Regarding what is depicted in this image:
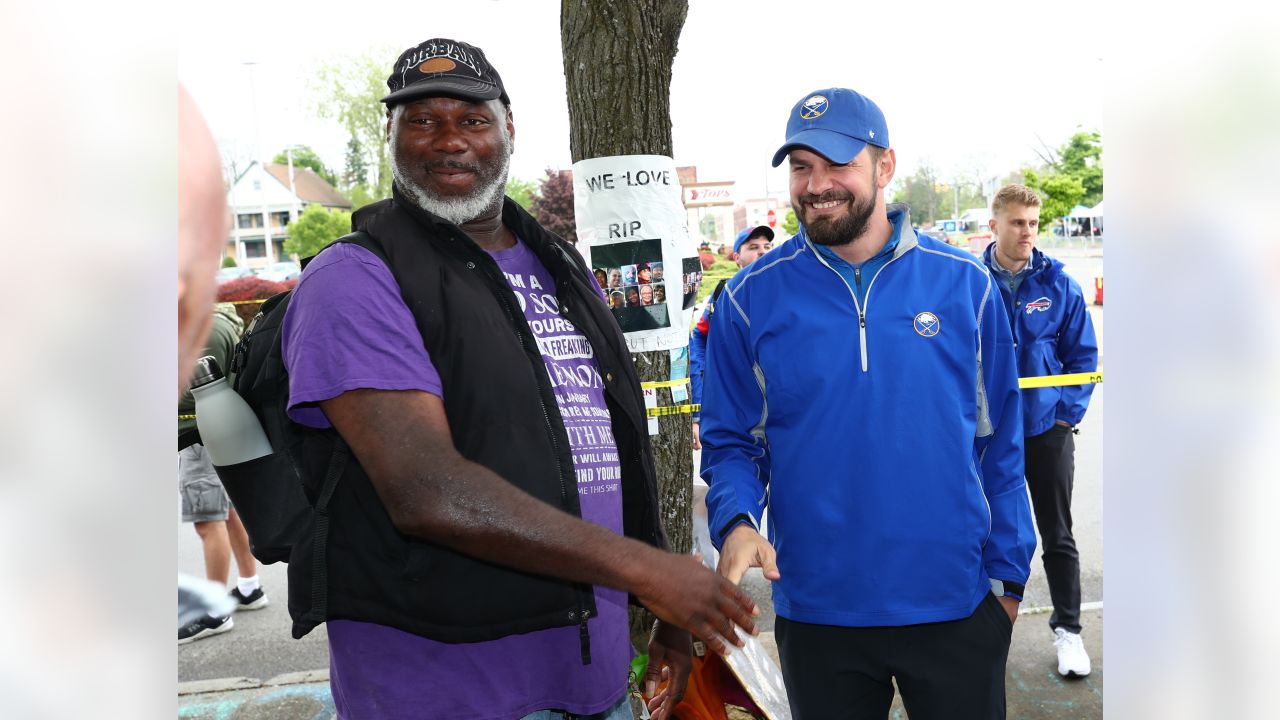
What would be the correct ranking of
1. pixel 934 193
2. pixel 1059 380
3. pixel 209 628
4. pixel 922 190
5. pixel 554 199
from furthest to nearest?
pixel 922 190 < pixel 934 193 < pixel 554 199 < pixel 209 628 < pixel 1059 380

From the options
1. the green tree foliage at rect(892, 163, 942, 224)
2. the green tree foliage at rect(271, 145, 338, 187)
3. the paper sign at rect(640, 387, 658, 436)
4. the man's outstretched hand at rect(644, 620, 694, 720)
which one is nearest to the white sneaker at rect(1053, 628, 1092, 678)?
the paper sign at rect(640, 387, 658, 436)

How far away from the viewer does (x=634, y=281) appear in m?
4.03

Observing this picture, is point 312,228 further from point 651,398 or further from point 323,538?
point 323,538

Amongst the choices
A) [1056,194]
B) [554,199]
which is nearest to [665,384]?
[554,199]

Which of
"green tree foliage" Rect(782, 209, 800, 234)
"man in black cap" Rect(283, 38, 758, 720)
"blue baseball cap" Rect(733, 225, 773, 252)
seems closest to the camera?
"man in black cap" Rect(283, 38, 758, 720)

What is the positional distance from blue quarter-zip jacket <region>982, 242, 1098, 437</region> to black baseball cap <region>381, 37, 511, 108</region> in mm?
3762

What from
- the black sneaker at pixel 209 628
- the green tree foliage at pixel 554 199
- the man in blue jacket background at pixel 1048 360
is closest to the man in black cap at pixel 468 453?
the man in blue jacket background at pixel 1048 360

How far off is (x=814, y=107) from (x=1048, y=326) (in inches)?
123

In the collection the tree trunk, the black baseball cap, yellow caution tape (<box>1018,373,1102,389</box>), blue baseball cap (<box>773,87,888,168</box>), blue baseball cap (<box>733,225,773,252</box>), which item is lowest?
yellow caution tape (<box>1018,373,1102,389</box>)

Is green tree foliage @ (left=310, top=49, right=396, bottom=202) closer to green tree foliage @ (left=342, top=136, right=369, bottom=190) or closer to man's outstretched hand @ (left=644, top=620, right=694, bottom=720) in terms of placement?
green tree foliage @ (left=342, top=136, right=369, bottom=190)

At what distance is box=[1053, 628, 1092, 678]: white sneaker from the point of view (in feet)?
15.7
